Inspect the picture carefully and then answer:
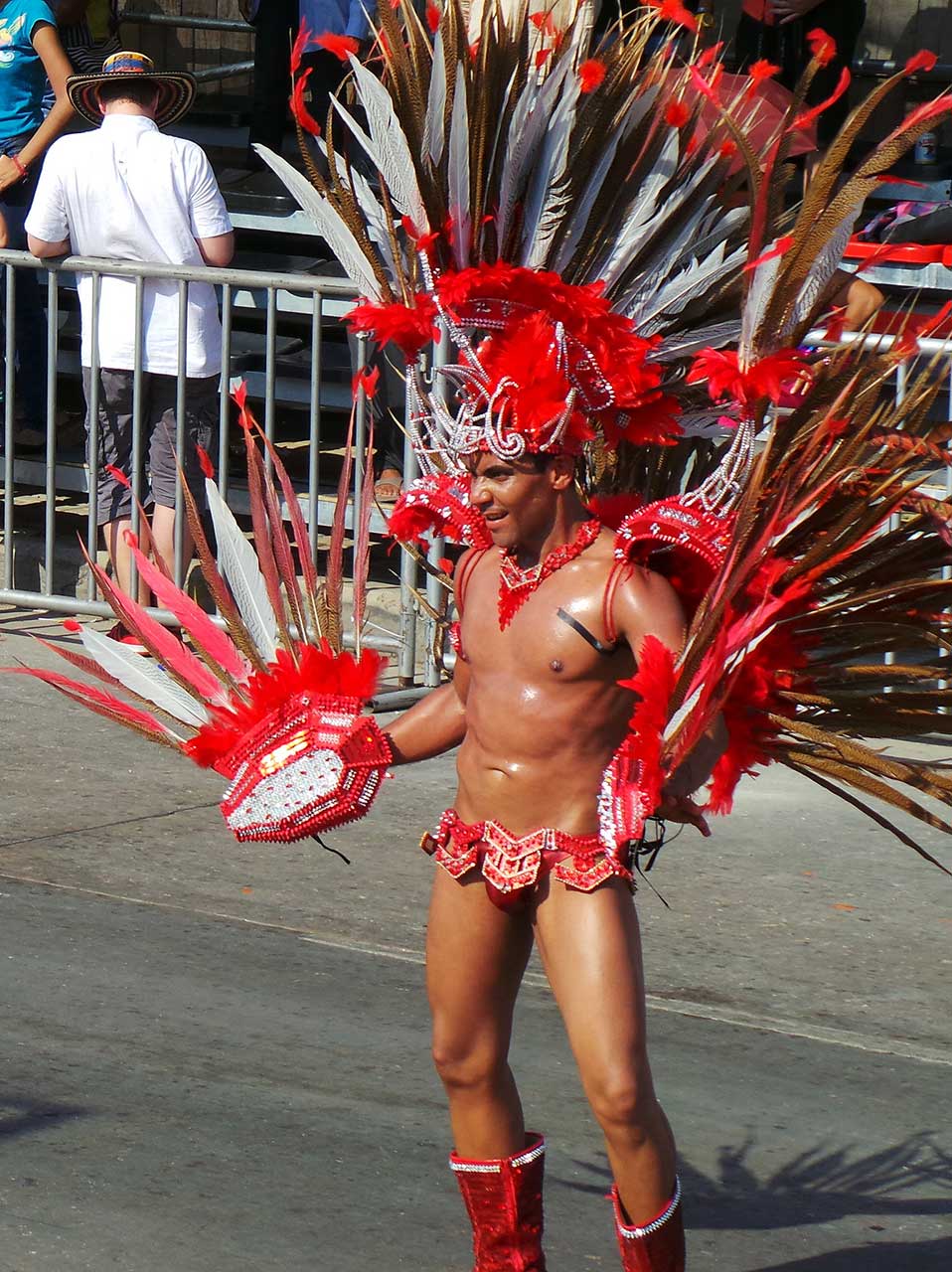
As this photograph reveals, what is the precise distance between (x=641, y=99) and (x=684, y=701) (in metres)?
1.11

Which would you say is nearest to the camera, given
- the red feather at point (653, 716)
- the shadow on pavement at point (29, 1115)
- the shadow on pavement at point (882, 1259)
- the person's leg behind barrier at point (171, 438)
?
the red feather at point (653, 716)

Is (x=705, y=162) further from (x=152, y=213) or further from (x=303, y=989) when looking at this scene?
(x=152, y=213)

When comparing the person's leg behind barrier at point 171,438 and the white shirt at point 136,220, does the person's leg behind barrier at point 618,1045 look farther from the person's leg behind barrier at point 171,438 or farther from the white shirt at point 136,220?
the white shirt at point 136,220

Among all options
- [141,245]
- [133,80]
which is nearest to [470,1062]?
[141,245]

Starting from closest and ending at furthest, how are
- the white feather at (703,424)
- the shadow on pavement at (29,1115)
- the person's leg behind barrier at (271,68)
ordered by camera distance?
the white feather at (703,424) → the shadow on pavement at (29,1115) → the person's leg behind barrier at (271,68)

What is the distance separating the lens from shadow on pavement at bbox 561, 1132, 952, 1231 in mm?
3621

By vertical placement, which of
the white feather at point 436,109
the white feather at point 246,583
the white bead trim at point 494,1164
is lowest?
the white bead trim at point 494,1164

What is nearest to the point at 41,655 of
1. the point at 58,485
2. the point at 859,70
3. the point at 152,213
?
the point at 58,485

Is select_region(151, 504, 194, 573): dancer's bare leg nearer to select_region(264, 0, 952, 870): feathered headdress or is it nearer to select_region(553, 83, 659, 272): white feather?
select_region(264, 0, 952, 870): feathered headdress

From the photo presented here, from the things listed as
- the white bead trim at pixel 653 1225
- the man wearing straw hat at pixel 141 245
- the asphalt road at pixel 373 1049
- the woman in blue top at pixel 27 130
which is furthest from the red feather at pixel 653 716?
the woman in blue top at pixel 27 130

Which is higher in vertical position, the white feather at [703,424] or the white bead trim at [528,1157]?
the white feather at [703,424]

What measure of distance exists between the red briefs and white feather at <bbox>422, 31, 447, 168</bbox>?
3.63ft

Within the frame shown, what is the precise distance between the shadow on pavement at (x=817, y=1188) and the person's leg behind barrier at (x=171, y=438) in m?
4.06

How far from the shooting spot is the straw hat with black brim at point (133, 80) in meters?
7.09
